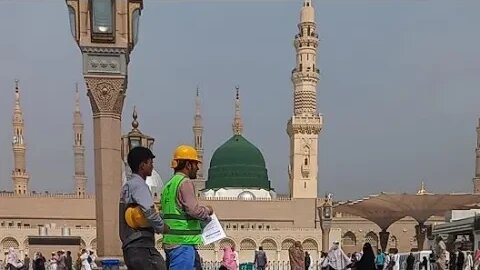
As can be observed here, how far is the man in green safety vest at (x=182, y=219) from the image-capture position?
392 centimetres

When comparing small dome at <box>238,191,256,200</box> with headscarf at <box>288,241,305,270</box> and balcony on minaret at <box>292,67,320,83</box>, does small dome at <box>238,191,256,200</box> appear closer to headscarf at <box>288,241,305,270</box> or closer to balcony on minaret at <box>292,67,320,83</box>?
balcony on minaret at <box>292,67,320,83</box>

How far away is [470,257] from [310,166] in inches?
1404

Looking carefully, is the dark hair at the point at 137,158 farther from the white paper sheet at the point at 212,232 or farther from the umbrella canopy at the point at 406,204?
the umbrella canopy at the point at 406,204

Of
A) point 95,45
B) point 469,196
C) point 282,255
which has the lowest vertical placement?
point 282,255

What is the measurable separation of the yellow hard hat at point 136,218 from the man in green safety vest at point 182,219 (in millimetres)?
250

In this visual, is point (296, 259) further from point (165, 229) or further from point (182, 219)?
point (165, 229)

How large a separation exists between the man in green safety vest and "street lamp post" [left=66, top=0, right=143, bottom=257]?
5.03 meters

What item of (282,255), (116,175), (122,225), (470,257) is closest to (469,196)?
(470,257)

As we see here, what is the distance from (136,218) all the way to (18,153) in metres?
49.2

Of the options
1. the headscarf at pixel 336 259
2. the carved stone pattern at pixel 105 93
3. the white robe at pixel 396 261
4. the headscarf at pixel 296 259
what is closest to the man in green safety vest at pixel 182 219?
the carved stone pattern at pixel 105 93

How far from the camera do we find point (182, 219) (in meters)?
3.98

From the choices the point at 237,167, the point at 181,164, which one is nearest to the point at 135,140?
the point at 181,164

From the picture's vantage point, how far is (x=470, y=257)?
46.0ft

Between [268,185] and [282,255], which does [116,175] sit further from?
[268,185]
